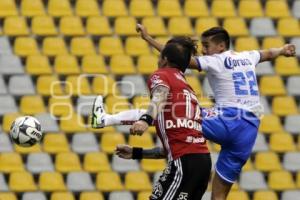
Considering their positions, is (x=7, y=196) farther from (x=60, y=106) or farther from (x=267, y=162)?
(x=267, y=162)

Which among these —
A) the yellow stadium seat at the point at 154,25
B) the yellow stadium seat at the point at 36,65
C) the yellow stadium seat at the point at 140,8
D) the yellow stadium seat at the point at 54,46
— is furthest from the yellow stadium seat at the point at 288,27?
the yellow stadium seat at the point at 36,65

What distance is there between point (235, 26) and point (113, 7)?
5.44 ft

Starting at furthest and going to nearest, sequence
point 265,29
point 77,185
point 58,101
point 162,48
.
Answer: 1. point 265,29
2. point 58,101
3. point 77,185
4. point 162,48

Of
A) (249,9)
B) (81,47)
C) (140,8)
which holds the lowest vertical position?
(81,47)

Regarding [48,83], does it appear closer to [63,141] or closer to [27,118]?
[63,141]

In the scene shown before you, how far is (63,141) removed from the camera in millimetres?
11523

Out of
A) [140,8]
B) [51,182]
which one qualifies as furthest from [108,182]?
[140,8]

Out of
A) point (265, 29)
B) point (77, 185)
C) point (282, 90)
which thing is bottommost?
point (77, 185)

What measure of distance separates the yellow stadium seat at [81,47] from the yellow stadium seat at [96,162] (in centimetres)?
156

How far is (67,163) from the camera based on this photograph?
11344 mm

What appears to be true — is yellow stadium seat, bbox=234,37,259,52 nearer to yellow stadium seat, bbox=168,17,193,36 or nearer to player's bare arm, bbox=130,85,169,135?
yellow stadium seat, bbox=168,17,193,36

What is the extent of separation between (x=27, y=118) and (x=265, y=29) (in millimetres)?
5014

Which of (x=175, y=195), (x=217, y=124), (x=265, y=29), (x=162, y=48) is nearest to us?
(x=175, y=195)

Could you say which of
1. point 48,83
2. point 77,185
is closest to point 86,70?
point 48,83
